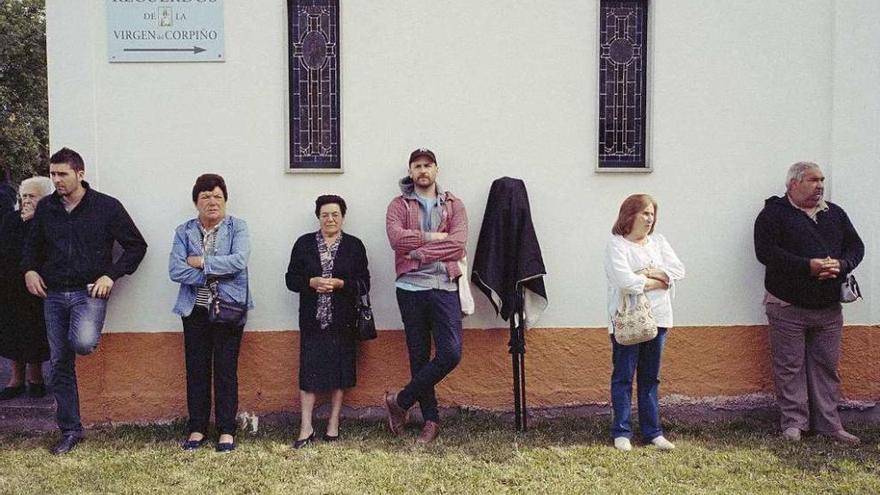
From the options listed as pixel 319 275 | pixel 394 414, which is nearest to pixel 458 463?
pixel 394 414

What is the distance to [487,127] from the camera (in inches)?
228

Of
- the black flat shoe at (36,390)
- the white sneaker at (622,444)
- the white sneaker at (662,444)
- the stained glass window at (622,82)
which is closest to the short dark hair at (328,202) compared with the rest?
the stained glass window at (622,82)

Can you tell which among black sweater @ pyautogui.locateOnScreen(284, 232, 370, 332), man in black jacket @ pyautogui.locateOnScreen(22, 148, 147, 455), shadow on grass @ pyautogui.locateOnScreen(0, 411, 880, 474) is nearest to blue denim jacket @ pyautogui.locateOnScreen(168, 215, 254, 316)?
black sweater @ pyautogui.locateOnScreen(284, 232, 370, 332)

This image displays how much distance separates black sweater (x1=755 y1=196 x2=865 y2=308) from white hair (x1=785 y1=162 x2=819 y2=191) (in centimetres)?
17

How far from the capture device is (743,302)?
5.96 meters

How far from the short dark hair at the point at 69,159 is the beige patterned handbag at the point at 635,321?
3.82 m

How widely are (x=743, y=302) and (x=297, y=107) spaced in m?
3.78

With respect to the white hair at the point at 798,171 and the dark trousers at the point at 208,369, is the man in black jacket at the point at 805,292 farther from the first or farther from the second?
the dark trousers at the point at 208,369

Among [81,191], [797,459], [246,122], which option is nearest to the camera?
[797,459]

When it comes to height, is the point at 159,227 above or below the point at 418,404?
above

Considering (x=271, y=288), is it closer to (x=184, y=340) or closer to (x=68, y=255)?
(x=184, y=340)

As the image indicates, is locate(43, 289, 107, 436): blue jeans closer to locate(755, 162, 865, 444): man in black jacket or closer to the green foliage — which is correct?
locate(755, 162, 865, 444): man in black jacket

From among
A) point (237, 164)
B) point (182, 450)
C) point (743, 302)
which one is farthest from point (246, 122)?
point (743, 302)

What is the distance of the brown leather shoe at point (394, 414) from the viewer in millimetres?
5441
